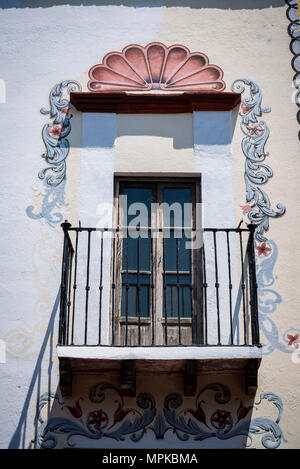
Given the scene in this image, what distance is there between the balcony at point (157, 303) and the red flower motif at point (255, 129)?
48.0 inches

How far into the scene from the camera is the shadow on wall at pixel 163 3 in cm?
895

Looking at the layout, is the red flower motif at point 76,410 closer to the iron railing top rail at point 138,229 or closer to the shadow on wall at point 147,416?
the shadow on wall at point 147,416

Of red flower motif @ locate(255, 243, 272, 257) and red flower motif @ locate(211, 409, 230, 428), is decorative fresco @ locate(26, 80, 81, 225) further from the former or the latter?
red flower motif @ locate(211, 409, 230, 428)

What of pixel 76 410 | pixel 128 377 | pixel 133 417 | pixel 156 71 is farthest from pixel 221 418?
pixel 156 71

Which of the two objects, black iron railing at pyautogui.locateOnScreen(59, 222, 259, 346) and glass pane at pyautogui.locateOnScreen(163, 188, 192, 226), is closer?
black iron railing at pyautogui.locateOnScreen(59, 222, 259, 346)

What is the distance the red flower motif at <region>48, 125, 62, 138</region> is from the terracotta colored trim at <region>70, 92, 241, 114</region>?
12.9 inches

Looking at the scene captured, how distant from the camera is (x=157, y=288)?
303 inches

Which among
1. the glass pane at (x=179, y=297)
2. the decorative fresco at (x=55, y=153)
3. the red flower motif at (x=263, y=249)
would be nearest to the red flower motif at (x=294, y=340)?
the red flower motif at (x=263, y=249)

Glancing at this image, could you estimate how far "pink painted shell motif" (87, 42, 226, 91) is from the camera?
8.48 m

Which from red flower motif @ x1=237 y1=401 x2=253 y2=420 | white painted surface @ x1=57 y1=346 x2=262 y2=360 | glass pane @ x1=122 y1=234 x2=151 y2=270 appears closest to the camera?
white painted surface @ x1=57 y1=346 x2=262 y2=360

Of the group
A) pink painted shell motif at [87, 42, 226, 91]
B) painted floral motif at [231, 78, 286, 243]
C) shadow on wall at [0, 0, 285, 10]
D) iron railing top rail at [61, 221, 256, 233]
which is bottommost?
iron railing top rail at [61, 221, 256, 233]

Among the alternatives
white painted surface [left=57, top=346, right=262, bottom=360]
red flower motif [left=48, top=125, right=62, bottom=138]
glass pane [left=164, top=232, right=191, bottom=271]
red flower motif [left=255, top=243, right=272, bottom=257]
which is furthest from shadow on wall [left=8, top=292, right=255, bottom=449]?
red flower motif [left=48, top=125, right=62, bottom=138]

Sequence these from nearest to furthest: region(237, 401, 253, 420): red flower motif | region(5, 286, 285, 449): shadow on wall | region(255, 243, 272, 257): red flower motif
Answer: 1. region(5, 286, 285, 449): shadow on wall
2. region(237, 401, 253, 420): red flower motif
3. region(255, 243, 272, 257): red flower motif

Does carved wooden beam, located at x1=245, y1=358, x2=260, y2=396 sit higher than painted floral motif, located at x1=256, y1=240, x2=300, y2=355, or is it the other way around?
painted floral motif, located at x1=256, y1=240, x2=300, y2=355
